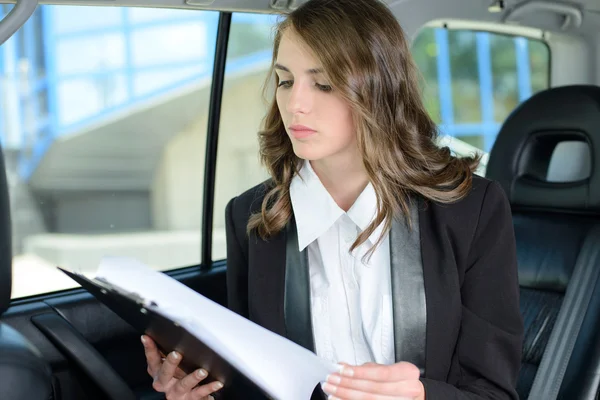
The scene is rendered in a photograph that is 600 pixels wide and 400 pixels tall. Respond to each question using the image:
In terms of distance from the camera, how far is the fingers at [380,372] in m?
1.07

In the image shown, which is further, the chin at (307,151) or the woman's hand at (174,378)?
the chin at (307,151)

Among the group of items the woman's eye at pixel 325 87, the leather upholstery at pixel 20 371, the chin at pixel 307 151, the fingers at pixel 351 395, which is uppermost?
the woman's eye at pixel 325 87

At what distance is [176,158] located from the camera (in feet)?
15.5

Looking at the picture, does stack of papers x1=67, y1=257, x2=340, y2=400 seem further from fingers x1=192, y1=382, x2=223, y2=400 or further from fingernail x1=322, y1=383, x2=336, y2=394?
fingers x1=192, y1=382, x2=223, y2=400

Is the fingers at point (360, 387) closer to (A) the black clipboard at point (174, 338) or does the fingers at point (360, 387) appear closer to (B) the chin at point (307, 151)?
(A) the black clipboard at point (174, 338)

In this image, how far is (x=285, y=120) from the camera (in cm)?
147

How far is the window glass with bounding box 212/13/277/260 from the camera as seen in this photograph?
8.84 feet

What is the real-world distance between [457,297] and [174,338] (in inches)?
24.4

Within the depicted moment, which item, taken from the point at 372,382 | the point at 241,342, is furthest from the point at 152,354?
the point at 372,382

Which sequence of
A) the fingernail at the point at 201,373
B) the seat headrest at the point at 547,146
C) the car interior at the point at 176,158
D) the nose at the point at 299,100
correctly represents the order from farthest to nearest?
the seat headrest at the point at 547,146, the car interior at the point at 176,158, the nose at the point at 299,100, the fingernail at the point at 201,373

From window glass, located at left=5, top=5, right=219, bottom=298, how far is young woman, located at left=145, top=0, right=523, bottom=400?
0.92 metres

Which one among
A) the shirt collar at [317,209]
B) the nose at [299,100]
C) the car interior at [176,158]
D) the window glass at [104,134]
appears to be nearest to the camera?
the nose at [299,100]

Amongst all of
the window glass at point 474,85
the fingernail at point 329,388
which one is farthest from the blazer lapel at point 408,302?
the window glass at point 474,85

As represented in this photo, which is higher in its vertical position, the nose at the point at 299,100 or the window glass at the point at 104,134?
the nose at the point at 299,100
